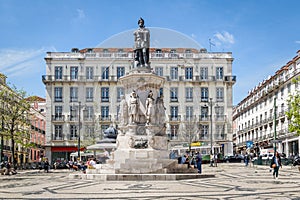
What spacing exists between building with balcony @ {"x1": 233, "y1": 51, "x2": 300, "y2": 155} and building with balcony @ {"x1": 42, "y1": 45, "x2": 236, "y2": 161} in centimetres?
633

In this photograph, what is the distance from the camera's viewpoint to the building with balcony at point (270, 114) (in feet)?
191

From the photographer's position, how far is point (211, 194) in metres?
12.4

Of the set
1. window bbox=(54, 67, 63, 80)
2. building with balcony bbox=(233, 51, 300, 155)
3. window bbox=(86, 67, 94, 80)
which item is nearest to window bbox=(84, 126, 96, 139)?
window bbox=(86, 67, 94, 80)

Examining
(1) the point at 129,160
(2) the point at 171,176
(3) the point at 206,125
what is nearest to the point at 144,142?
(1) the point at 129,160

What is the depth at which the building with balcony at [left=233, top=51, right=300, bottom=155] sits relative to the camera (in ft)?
191

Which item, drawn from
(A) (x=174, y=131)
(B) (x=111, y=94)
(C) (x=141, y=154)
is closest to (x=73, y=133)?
(B) (x=111, y=94)

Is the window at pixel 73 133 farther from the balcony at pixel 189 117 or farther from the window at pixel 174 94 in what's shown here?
the balcony at pixel 189 117

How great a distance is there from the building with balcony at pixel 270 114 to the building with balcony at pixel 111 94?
633cm

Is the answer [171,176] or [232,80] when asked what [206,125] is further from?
[171,176]

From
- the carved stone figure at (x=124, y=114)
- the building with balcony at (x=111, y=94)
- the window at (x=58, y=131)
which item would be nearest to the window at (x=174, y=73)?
the building with balcony at (x=111, y=94)

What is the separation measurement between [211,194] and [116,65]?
5649 centimetres

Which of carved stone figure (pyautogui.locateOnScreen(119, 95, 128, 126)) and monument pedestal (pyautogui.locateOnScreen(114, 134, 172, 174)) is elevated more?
carved stone figure (pyautogui.locateOnScreen(119, 95, 128, 126))

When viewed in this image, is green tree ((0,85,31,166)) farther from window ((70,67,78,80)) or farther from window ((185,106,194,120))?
window ((185,106,194,120))

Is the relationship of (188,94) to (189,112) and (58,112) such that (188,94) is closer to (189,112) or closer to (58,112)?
(189,112)
